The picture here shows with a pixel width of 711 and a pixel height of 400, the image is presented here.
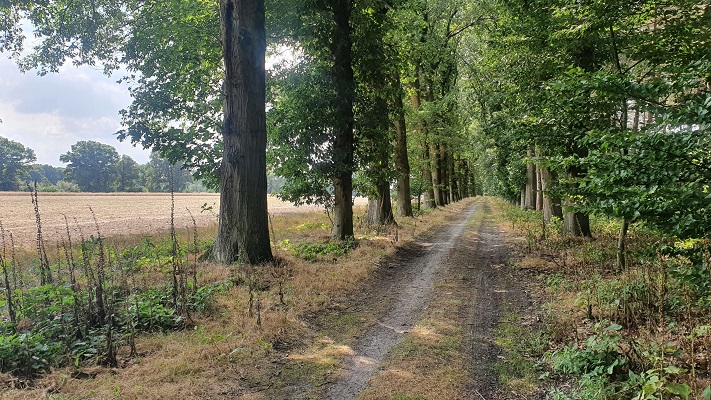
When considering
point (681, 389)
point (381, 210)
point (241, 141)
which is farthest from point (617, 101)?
point (381, 210)

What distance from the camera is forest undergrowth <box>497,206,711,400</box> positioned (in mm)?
3486

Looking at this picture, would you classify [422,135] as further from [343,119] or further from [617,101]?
[617,101]

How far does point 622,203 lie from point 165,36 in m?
13.4

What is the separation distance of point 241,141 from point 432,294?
17.4 ft

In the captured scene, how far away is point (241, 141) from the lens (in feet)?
28.7

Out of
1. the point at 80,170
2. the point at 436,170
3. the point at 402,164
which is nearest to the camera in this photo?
the point at 402,164

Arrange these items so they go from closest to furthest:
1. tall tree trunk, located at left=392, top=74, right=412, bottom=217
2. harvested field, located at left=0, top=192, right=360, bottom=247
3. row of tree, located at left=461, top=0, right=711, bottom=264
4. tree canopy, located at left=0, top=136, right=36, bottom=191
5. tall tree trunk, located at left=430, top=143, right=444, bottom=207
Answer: row of tree, located at left=461, top=0, right=711, bottom=264, harvested field, located at left=0, top=192, right=360, bottom=247, tall tree trunk, located at left=392, top=74, right=412, bottom=217, tall tree trunk, located at left=430, top=143, right=444, bottom=207, tree canopy, located at left=0, top=136, right=36, bottom=191

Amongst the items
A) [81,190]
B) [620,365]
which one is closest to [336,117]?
[620,365]

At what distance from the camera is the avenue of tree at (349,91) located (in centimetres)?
456

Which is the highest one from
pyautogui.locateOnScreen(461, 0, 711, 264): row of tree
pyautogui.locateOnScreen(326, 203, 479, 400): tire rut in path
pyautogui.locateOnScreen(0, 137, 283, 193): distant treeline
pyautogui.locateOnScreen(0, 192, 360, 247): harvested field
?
pyautogui.locateOnScreen(0, 137, 283, 193): distant treeline

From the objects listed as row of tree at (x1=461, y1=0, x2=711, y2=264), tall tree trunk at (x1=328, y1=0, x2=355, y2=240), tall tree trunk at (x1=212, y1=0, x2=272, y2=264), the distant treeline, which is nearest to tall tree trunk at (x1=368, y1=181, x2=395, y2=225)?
tall tree trunk at (x1=328, y1=0, x2=355, y2=240)

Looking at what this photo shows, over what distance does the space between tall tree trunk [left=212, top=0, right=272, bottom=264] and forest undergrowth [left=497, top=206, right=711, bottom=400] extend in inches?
221

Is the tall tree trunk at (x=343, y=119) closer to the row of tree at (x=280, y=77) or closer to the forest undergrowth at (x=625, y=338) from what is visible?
the row of tree at (x=280, y=77)

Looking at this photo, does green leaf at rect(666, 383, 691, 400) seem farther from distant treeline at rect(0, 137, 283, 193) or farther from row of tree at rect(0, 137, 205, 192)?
row of tree at rect(0, 137, 205, 192)
